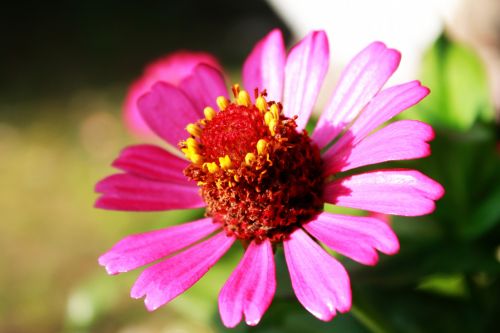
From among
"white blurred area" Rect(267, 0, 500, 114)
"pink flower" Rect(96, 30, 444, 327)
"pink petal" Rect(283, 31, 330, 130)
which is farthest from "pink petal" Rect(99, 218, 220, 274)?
"white blurred area" Rect(267, 0, 500, 114)

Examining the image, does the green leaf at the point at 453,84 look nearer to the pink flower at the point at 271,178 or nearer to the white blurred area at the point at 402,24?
the white blurred area at the point at 402,24

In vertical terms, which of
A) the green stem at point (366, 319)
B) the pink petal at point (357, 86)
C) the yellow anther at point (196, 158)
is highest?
the yellow anther at point (196, 158)

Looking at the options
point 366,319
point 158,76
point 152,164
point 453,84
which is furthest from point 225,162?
point 158,76

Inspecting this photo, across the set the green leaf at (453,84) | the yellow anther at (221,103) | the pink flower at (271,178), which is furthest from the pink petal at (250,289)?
the green leaf at (453,84)

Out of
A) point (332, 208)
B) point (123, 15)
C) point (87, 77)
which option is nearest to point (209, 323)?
point (332, 208)

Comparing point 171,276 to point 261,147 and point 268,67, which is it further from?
point 268,67

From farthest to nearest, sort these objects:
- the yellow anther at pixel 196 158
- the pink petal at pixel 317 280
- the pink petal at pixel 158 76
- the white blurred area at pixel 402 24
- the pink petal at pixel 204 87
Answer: the pink petal at pixel 158 76
the white blurred area at pixel 402 24
the pink petal at pixel 204 87
the yellow anther at pixel 196 158
the pink petal at pixel 317 280

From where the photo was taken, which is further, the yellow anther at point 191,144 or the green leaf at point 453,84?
the green leaf at point 453,84
